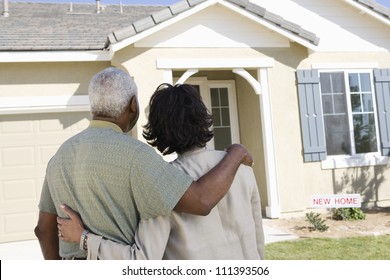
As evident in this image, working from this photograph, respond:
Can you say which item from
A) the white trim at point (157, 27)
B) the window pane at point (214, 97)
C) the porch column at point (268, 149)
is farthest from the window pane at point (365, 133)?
the white trim at point (157, 27)

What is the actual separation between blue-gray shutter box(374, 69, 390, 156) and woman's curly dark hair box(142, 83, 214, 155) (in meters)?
7.47

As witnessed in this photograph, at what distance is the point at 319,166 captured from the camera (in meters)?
7.91

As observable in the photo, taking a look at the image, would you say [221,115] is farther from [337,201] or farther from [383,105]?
[337,201]

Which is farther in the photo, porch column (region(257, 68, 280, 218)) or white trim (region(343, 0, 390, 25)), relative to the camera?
white trim (region(343, 0, 390, 25))

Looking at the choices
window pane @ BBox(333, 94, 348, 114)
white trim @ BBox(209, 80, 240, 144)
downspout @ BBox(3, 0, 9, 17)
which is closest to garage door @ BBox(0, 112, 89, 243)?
downspout @ BBox(3, 0, 9, 17)

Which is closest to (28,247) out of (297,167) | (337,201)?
(337,201)

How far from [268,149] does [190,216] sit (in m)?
6.11

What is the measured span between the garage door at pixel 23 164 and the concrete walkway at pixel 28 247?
1.07ft

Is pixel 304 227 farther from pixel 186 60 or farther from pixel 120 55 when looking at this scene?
pixel 120 55

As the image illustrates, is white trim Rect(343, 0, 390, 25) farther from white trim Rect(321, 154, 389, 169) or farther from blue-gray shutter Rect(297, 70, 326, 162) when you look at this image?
white trim Rect(321, 154, 389, 169)

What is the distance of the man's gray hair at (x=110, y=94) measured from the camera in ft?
5.33

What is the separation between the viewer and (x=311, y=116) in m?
7.79

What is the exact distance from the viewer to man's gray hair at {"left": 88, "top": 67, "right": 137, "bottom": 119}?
64.0 inches

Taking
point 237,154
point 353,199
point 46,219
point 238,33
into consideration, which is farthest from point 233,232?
point 238,33
